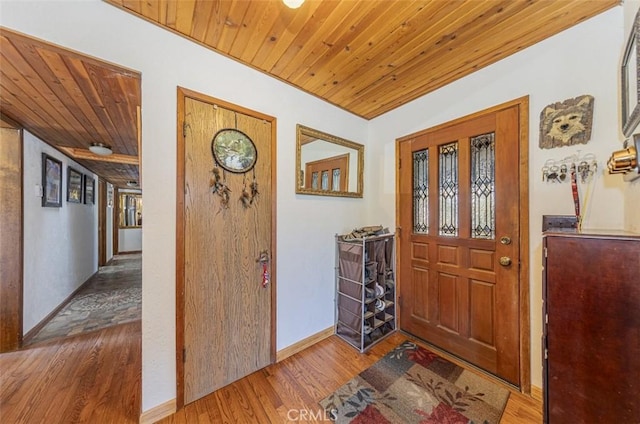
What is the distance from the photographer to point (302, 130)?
6.95 ft

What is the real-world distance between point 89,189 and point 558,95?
6.57 m

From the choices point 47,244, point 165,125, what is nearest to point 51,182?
point 47,244

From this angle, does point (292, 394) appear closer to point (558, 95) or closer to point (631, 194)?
point (631, 194)

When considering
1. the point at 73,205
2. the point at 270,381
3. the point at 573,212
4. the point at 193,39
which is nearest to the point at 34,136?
the point at 73,205

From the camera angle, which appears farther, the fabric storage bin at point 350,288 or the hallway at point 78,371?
the fabric storage bin at point 350,288

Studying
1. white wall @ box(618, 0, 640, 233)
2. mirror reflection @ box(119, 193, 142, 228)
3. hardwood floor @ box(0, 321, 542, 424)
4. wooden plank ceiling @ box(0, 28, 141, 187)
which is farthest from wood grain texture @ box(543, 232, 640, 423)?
mirror reflection @ box(119, 193, 142, 228)

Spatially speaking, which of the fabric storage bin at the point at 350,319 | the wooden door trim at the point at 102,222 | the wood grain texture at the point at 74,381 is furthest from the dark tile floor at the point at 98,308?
the fabric storage bin at the point at 350,319

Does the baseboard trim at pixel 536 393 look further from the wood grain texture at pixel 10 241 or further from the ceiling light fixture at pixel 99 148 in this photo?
the ceiling light fixture at pixel 99 148

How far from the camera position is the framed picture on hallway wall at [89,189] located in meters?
4.03

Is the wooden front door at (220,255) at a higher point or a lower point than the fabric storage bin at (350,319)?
higher

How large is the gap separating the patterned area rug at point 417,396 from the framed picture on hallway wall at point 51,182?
3.76 metres

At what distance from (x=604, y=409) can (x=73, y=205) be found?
18.5 ft

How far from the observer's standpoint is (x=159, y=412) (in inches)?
54.0

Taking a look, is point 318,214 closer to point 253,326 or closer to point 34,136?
point 253,326
